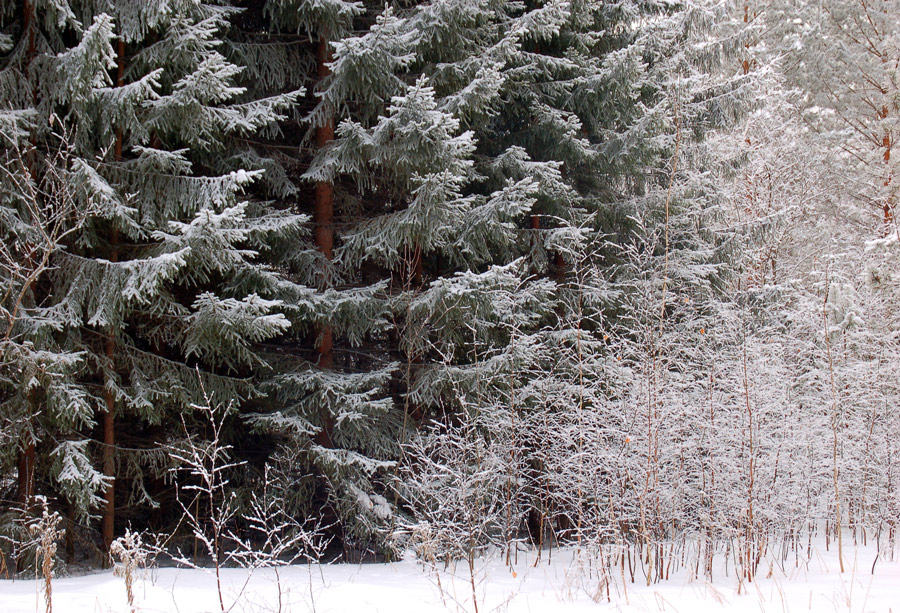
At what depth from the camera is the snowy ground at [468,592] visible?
14.8 ft

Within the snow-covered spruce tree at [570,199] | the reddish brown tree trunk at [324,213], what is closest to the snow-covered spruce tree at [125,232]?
the reddish brown tree trunk at [324,213]

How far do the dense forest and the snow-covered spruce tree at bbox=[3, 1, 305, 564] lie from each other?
0.12 ft

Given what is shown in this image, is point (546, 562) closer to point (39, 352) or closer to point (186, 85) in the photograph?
point (39, 352)

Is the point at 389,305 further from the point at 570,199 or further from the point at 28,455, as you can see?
the point at 28,455

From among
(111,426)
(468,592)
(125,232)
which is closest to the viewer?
(468,592)

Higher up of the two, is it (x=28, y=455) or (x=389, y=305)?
(x=389, y=305)

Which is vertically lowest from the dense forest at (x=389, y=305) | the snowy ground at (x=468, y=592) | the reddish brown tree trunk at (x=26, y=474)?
the snowy ground at (x=468, y=592)

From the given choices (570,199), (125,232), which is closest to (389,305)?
(125,232)

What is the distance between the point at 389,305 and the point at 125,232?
A: 2.71 m

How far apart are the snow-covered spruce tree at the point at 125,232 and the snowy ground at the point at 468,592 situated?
1.15m

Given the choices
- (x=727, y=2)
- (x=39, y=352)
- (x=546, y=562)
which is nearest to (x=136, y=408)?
(x=39, y=352)

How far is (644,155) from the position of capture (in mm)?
8422

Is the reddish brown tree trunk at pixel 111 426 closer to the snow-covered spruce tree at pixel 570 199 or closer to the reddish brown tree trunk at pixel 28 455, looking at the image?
the reddish brown tree trunk at pixel 28 455

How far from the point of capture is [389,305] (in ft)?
23.1
